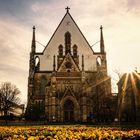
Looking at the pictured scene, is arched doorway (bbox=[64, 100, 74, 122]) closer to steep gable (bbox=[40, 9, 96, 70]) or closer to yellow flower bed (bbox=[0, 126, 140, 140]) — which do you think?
steep gable (bbox=[40, 9, 96, 70])

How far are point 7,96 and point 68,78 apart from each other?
20.4m

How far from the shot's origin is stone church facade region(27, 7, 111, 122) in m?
53.8

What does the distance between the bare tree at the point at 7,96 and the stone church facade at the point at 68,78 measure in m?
9.96

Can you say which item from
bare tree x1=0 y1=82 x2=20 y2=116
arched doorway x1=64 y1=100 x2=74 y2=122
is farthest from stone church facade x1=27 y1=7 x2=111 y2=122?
bare tree x1=0 y1=82 x2=20 y2=116

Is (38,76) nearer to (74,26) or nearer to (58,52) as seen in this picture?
(58,52)

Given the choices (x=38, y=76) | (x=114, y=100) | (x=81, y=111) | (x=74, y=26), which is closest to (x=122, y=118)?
(x=114, y=100)

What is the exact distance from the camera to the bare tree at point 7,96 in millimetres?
65250

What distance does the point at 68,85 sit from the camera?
56.2m

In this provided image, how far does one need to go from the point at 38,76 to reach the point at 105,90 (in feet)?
53.1

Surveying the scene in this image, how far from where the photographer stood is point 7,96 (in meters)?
69.1

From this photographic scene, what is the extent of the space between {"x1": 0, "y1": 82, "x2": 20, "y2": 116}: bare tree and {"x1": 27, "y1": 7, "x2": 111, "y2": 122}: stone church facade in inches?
392

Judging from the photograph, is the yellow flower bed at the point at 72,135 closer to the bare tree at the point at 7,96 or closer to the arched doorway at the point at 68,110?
the arched doorway at the point at 68,110

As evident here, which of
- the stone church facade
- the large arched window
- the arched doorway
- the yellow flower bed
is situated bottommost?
the yellow flower bed

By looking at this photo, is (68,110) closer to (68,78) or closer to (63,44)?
(68,78)
